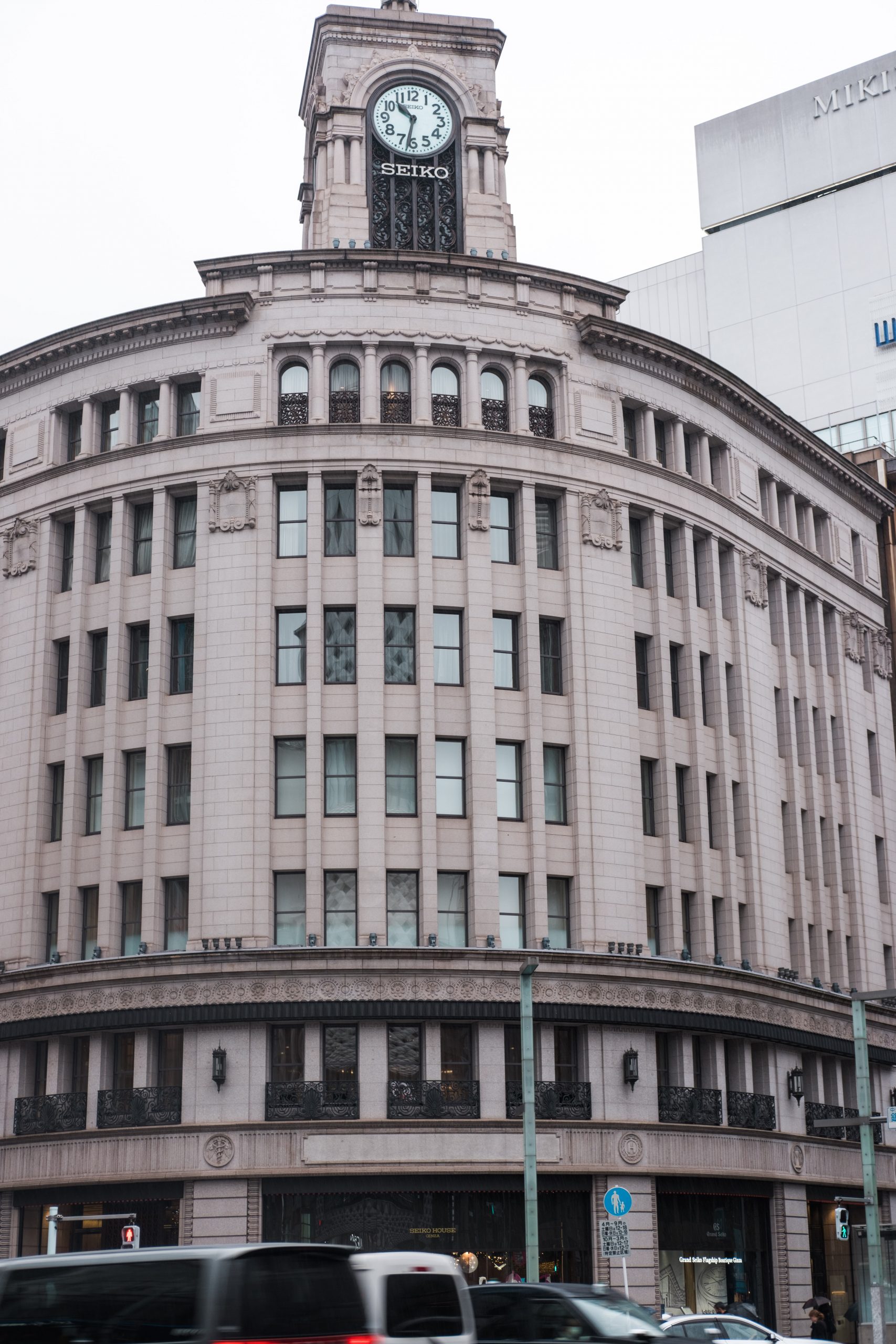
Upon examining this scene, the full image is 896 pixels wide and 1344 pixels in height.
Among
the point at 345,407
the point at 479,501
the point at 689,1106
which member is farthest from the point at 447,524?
the point at 689,1106

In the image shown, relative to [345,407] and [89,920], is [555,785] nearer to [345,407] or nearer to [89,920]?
[345,407]

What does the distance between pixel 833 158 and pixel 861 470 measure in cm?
4719

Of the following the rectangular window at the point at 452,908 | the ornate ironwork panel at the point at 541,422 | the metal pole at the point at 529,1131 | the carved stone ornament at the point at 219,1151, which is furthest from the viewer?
the ornate ironwork panel at the point at 541,422

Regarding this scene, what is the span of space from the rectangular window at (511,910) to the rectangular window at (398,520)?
9.00m

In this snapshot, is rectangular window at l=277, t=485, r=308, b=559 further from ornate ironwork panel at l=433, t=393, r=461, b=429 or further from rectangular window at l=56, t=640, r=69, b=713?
rectangular window at l=56, t=640, r=69, b=713

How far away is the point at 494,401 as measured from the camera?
47.6 metres

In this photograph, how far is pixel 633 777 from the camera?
4612 cm

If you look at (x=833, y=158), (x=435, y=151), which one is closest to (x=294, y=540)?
(x=435, y=151)

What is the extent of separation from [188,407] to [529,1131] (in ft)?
73.9

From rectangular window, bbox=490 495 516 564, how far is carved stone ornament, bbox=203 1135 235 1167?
54.1 feet

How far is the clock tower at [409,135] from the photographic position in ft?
173

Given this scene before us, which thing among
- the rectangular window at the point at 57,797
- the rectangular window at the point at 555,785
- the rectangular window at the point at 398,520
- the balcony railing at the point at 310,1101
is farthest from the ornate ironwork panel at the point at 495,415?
the balcony railing at the point at 310,1101

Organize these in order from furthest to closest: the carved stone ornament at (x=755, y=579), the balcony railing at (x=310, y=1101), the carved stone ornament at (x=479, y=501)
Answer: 1. the carved stone ornament at (x=755, y=579)
2. the carved stone ornament at (x=479, y=501)
3. the balcony railing at (x=310, y=1101)

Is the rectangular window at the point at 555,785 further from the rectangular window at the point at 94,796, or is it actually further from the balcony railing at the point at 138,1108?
the balcony railing at the point at 138,1108
